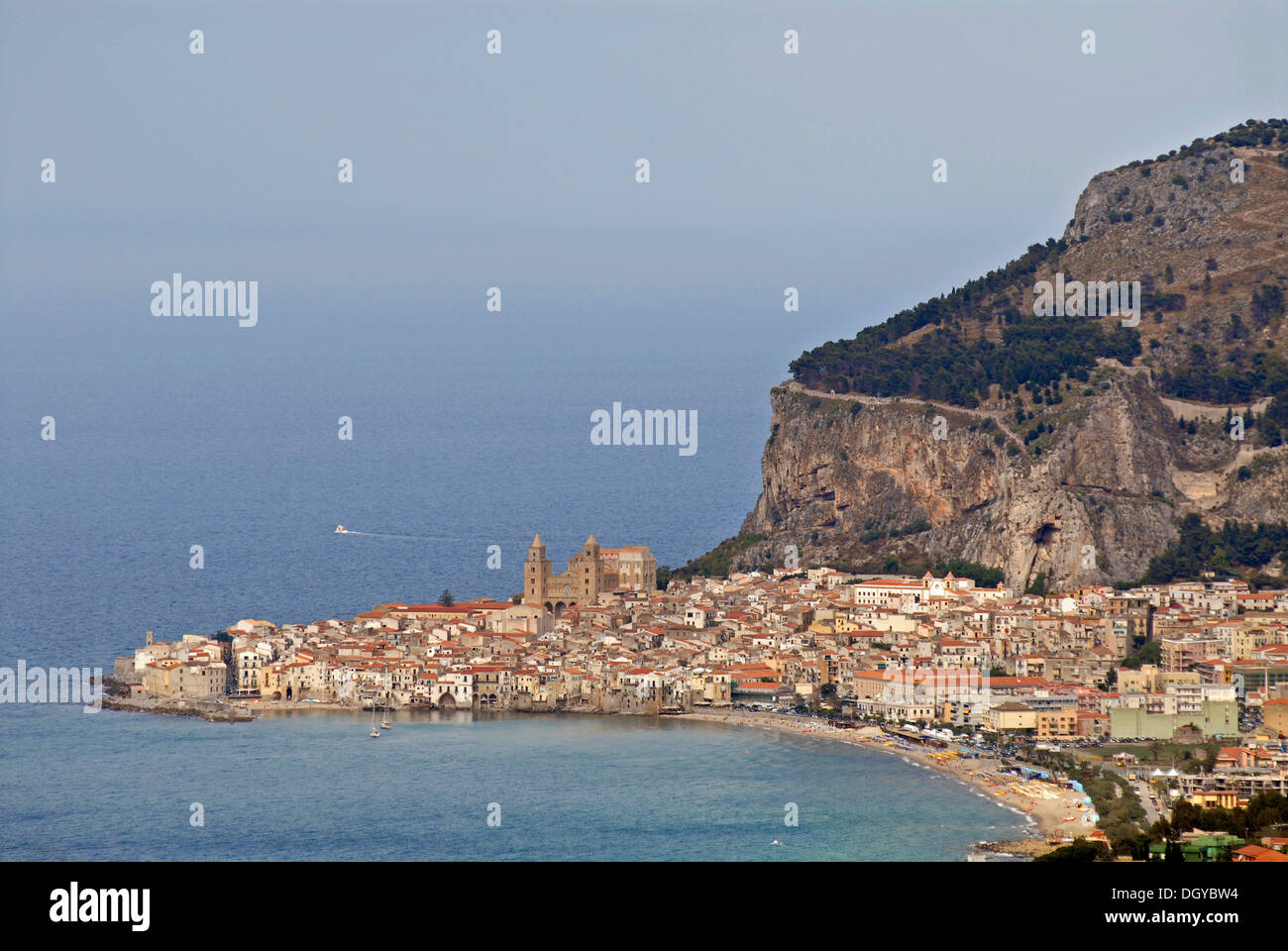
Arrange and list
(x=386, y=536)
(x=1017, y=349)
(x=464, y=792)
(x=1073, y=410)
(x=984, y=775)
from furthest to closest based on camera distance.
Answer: (x=386, y=536) < (x=1017, y=349) < (x=1073, y=410) < (x=984, y=775) < (x=464, y=792)

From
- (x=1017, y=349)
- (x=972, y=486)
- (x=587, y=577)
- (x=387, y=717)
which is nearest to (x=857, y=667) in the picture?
(x=587, y=577)

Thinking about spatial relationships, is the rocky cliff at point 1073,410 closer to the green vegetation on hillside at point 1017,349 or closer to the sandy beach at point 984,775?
the green vegetation on hillside at point 1017,349

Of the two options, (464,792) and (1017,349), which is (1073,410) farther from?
(464,792)

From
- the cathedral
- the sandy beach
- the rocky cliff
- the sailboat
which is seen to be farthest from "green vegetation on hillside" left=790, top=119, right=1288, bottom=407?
the sailboat

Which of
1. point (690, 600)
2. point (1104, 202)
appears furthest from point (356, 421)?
point (690, 600)

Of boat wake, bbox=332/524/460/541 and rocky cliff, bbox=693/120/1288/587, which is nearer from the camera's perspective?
rocky cliff, bbox=693/120/1288/587

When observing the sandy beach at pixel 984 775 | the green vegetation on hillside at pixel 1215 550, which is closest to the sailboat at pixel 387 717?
the sandy beach at pixel 984 775

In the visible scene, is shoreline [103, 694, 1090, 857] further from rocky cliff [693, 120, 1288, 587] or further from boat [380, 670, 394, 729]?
rocky cliff [693, 120, 1288, 587]
